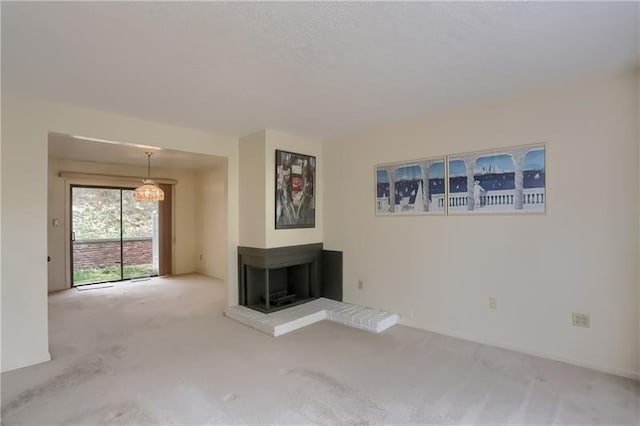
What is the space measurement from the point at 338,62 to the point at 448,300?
8.94 feet

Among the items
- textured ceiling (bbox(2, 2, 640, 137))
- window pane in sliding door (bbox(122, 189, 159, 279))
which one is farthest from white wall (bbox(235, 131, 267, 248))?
window pane in sliding door (bbox(122, 189, 159, 279))

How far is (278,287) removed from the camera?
4.87 m

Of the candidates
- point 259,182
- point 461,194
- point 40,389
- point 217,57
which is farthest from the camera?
point 259,182

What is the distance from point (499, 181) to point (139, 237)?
6.83m

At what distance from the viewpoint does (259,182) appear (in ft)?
13.9

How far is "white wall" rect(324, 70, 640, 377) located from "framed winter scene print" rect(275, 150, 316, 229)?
1066mm

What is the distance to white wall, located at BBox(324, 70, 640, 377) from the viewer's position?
104 inches

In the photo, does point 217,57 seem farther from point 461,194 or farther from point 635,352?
point 635,352

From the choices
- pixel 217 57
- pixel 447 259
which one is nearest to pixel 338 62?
pixel 217 57

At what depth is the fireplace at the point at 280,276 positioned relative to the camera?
425 centimetres

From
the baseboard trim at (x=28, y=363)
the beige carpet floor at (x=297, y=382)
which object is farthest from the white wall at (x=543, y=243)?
the baseboard trim at (x=28, y=363)

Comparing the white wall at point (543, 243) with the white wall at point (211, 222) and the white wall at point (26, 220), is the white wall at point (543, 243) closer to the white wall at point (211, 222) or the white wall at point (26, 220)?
the white wall at point (26, 220)

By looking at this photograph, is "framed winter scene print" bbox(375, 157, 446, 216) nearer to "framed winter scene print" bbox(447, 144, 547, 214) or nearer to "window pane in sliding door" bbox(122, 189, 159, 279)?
"framed winter scene print" bbox(447, 144, 547, 214)

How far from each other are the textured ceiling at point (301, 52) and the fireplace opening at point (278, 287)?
238 cm
